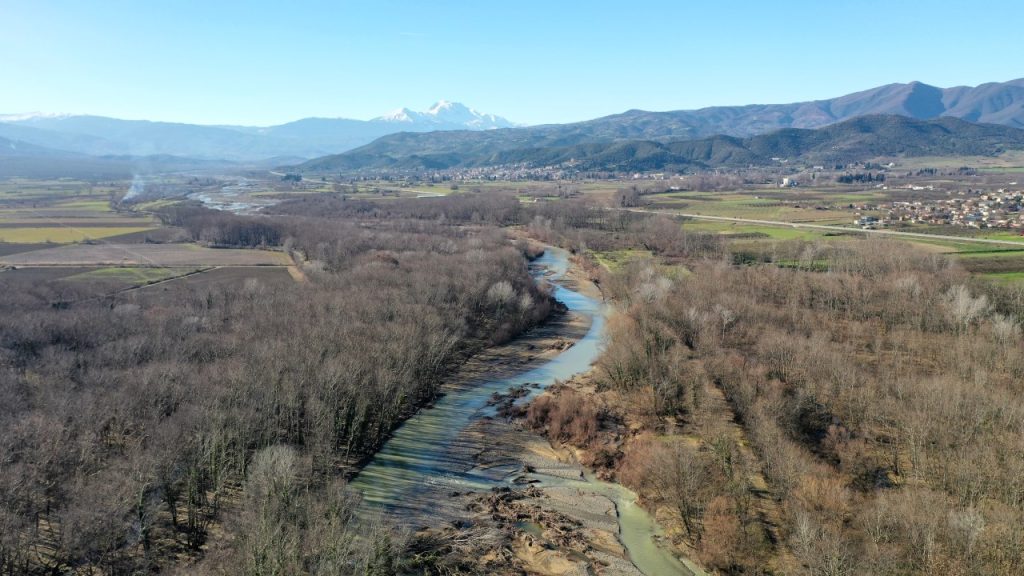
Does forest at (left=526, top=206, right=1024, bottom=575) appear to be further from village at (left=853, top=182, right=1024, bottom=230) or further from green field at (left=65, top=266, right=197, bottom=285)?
green field at (left=65, top=266, right=197, bottom=285)

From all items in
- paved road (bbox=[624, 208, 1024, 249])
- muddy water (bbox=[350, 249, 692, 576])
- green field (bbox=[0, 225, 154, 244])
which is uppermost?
green field (bbox=[0, 225, 154, 244])

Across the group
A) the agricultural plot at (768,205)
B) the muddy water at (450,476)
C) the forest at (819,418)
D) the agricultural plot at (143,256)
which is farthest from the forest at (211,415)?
the agricultural plot at (768,205)

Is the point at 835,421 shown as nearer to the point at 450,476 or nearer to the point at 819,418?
the point at 819,418

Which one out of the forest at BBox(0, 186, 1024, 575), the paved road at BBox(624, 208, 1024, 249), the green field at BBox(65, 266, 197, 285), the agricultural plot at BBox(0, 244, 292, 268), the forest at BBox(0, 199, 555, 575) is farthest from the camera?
the paved road at BBox(624, 208, 1024, 249)

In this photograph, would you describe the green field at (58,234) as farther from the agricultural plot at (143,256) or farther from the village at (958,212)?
the village at (958,212)

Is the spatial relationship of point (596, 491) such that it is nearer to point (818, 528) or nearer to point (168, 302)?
point (818, 528)

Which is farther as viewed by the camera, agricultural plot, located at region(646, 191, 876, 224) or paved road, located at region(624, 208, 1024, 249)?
agricultural plot, located at region(646, 191, 876, 224)

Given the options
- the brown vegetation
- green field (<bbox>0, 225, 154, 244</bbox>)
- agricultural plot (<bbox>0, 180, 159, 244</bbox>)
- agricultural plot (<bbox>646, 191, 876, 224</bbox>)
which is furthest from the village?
agricultural plot (<bbox>0, 180, 159, 244</bbox>)

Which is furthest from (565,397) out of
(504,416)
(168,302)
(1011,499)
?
(168,302)
